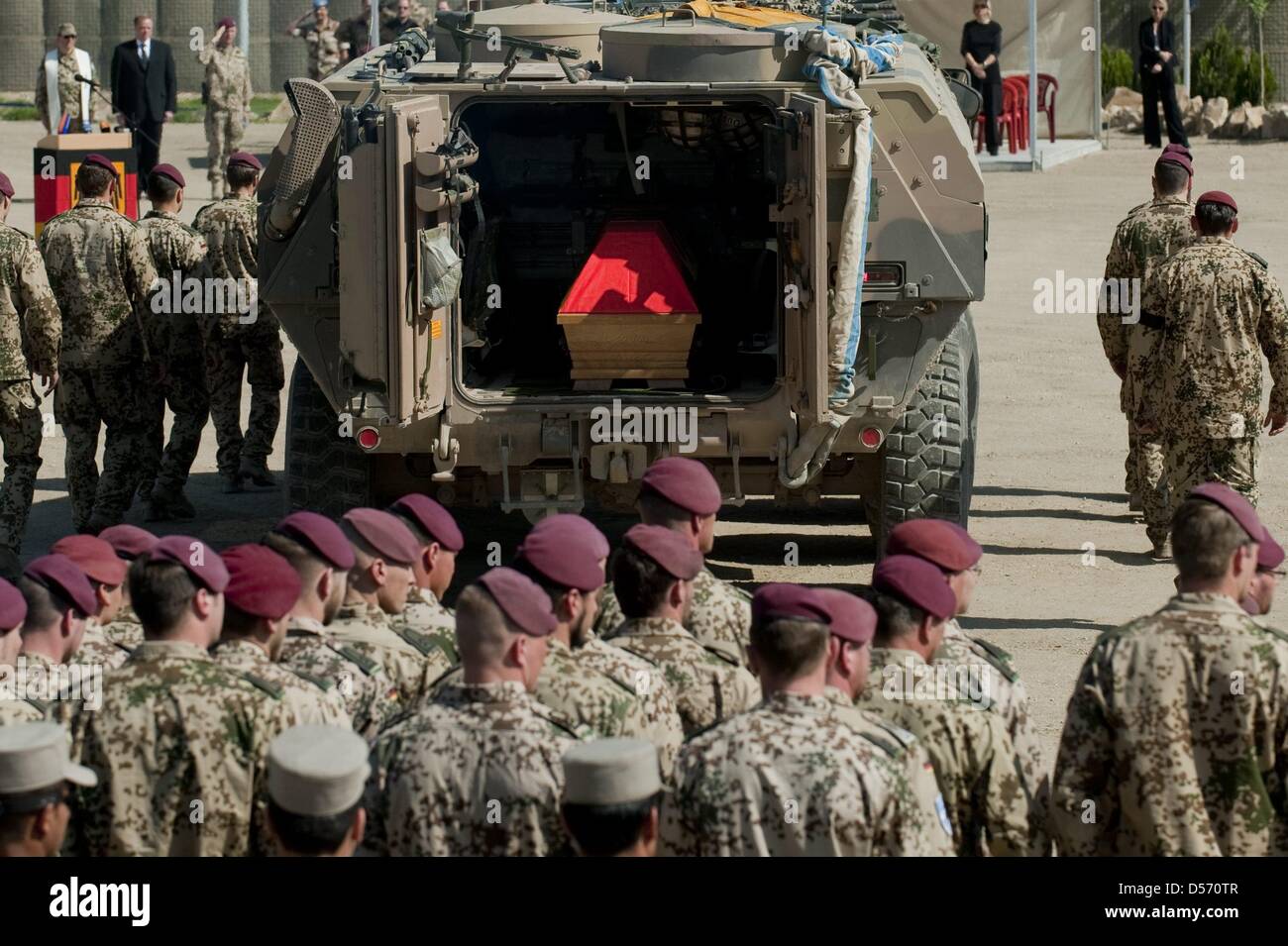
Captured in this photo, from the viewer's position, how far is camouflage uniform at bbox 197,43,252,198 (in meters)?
22.1

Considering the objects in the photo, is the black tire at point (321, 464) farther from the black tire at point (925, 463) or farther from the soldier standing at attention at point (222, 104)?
the soldier standing at attention at point (222, 104)

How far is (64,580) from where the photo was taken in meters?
5.31

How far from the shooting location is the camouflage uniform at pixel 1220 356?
8953 mm

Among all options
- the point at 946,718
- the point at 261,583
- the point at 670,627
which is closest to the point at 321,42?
the point at 670,627

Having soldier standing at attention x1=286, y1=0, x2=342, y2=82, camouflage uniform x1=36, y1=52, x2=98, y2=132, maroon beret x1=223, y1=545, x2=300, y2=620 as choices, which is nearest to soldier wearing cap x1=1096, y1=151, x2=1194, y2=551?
maroon beret x1=223, y1=545, x2=300, y2=620

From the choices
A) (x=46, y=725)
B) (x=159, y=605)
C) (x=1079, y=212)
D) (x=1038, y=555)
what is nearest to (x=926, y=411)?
(x=1038, y=555)

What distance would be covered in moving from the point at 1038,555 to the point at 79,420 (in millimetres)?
4499

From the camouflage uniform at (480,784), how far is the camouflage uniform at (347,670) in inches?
31.9

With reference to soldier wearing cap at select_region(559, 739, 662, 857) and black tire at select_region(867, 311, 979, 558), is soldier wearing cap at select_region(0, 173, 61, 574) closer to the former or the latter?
black tire at select_region(867, 311, 979, 558)

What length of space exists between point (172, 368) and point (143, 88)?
12509mm

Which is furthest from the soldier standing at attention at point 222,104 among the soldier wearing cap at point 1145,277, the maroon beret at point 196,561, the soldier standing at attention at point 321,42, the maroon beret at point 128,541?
the maroon beret at point 196,561

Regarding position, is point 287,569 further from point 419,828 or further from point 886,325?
point 886,325

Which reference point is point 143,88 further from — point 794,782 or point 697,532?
point 794,782

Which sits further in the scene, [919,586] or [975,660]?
[975,660]
